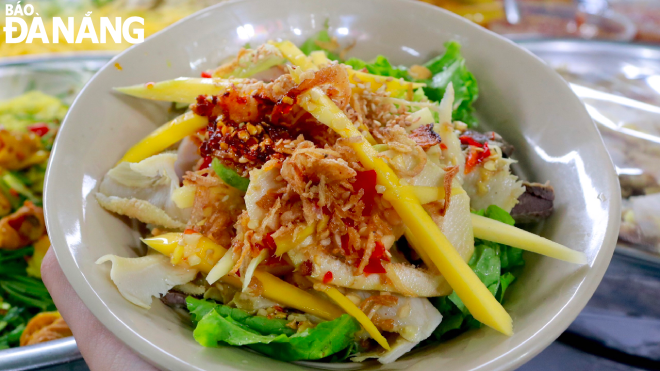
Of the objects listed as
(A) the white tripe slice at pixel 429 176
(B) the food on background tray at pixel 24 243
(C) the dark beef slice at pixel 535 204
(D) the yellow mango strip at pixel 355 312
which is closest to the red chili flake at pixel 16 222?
(B) the food on background tray at pixel 24 243

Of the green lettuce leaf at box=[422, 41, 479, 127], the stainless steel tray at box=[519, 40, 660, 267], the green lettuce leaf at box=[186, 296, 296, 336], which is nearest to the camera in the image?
the green lettuce leaf at box=[186, 296, 296, 336]

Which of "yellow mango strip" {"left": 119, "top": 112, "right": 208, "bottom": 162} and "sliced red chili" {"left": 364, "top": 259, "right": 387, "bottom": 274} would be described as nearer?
"sliced red chili" {"left": 364, "top": 259, "right": 387, "bottom": 274}

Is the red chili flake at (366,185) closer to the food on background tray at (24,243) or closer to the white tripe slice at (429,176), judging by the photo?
the white tripe slice at (429,176)

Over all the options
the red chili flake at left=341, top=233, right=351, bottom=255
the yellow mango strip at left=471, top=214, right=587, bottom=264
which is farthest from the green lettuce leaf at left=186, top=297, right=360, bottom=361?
the yellow mango strip at left=471, top=214, right=587, bottom=264

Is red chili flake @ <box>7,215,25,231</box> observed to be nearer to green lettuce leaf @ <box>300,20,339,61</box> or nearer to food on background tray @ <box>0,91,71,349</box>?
food on background tray @ <box>0,91,71,349</box>

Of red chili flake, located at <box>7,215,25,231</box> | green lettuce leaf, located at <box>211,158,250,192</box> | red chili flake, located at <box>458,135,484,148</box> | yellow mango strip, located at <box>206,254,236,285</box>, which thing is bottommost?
red chili flake, located at <box>7,215,25,231</box>
